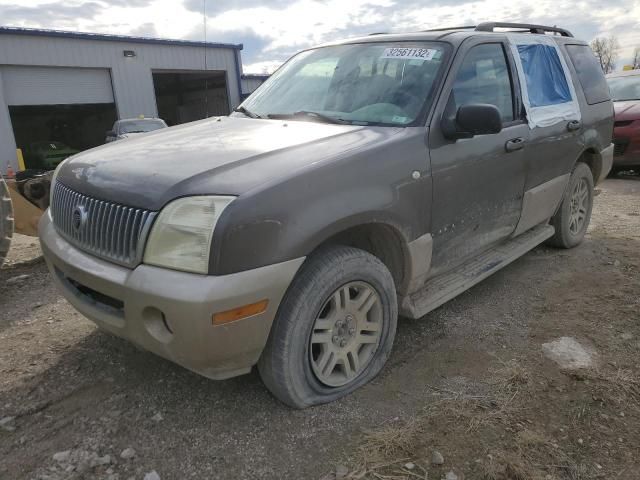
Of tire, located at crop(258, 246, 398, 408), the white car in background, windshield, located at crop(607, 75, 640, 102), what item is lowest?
the white car in background

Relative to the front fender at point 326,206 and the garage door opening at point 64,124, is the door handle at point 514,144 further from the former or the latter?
the garage door opening at point 64,124

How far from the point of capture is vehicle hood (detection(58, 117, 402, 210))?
220 centimetres

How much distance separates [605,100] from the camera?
4.91 meters

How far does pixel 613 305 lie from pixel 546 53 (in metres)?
2.04

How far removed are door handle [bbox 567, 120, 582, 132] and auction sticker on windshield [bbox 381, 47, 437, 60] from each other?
168 cm

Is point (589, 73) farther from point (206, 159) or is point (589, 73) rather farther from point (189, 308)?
point (189, 308)

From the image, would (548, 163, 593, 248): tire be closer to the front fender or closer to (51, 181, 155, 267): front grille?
the front fender

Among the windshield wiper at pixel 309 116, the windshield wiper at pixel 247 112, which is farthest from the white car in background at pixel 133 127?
the windshield wiper at pixel 309 116

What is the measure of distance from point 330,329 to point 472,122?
4.47ft

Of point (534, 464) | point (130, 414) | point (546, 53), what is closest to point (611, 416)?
point (534, 464)

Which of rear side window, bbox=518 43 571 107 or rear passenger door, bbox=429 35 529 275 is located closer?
rear passenger door, bbox=429 35 529 275

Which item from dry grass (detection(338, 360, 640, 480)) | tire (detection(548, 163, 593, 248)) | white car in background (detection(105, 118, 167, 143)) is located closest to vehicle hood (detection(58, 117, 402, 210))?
dry grass (detection(338, 360, 640, 480))

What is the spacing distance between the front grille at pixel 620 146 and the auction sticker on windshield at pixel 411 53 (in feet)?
22.5

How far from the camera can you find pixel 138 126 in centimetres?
1564
